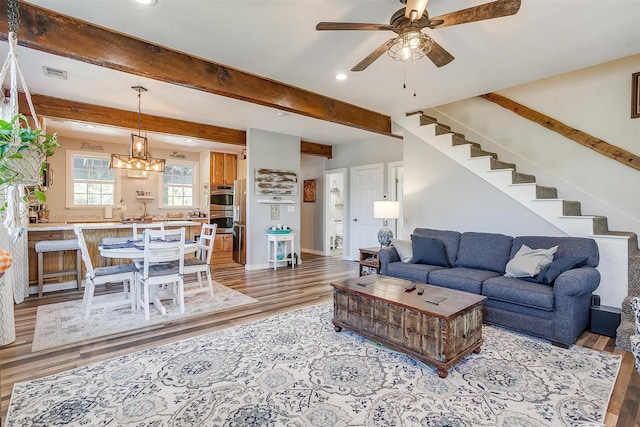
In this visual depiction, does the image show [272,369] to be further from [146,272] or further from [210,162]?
[210,162]

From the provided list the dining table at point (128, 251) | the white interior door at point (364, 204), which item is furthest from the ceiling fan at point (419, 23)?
the white interior door at point (364, 204)

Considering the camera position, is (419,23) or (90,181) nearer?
(419,23)

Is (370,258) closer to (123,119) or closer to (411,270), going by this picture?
(411,270)

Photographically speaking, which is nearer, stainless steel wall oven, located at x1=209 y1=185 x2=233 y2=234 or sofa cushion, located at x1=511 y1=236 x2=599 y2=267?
sofa cushion, located at x1=511 y1=236 x2=599 y2=267

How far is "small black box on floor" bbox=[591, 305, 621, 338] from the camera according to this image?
296cm

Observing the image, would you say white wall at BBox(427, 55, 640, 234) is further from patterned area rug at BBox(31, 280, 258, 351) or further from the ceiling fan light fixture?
patterned area rug at BBox(31, 280, 258, 351)

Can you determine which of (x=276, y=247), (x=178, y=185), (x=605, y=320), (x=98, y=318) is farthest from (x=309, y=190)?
(x=605, y=320)

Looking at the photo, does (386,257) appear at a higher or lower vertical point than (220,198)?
lower

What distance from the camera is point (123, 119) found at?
4.93 m

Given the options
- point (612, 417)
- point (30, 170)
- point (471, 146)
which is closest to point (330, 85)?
point (471, 146)

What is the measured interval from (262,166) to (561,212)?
15.5 ft

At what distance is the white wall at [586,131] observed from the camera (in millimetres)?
3676

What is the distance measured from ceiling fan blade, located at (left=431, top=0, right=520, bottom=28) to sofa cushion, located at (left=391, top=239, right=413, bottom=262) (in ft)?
9.12

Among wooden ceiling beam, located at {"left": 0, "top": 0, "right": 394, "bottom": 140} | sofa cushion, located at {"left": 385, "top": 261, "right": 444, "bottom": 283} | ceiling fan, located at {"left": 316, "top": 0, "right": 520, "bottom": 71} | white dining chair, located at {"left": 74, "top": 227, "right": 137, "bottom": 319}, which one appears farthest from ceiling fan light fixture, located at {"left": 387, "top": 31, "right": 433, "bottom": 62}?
white dining chair, located at {"left": 74, "top": 227, "right": 137, "bottom": 319}
